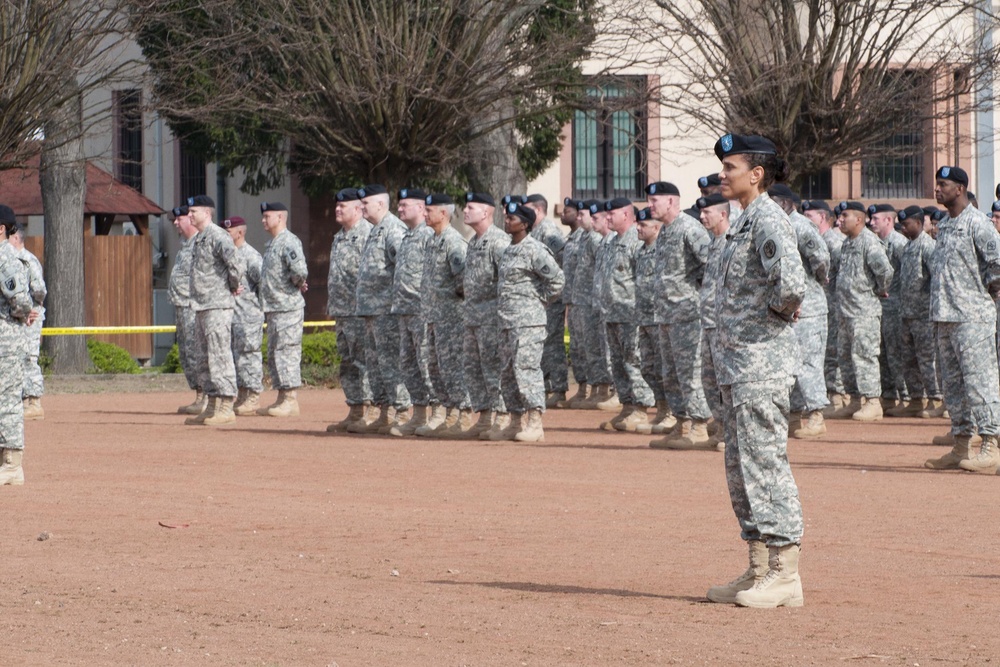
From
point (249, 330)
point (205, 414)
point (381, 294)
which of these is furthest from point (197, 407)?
point (381, 294)

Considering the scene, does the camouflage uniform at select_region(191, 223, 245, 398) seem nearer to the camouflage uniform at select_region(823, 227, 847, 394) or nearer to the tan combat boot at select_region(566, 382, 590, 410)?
the tan combat boot at select_region(566, 382, 590, 410)

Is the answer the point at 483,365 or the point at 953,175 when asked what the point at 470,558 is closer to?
the point at 953,175

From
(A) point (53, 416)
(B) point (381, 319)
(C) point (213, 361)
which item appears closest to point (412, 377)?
(B) point (381, 319)

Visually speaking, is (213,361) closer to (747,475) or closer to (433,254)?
(433,254)

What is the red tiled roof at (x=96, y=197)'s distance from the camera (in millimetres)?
33062

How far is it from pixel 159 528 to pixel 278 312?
8.92 m

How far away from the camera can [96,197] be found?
33.1 metres

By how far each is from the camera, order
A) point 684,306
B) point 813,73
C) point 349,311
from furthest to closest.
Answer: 1. point 813,73
2. point 349,311
3. point 684,306

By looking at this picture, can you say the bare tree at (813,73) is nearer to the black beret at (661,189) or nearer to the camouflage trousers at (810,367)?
the camouflage trousers at (810,367)

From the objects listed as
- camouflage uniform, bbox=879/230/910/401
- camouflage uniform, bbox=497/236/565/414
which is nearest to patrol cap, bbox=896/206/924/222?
camouflage uniform, bbox=879/230/910/401

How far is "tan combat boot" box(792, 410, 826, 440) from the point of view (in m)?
16.1

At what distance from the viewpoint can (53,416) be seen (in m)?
19.7

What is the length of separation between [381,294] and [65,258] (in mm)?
11840

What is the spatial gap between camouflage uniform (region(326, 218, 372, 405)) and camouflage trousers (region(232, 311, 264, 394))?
272cm
